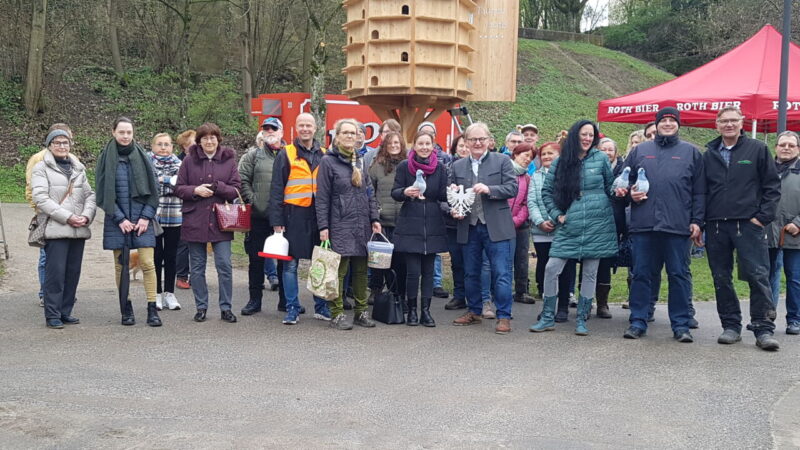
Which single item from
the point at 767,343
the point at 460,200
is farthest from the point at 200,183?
the point at 767,343

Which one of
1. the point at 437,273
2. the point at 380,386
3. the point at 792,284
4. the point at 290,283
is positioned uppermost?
the point at 792,284

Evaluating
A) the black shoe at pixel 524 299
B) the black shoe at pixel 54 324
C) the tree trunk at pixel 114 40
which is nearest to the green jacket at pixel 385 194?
the black shoe at pixel 524 299

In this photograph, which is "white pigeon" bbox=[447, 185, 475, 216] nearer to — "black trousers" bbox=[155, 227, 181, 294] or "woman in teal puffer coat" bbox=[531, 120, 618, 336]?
"woman in teal puffer coat" bbox=[531, 120, 618, 336]

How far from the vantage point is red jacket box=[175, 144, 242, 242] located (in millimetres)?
7828

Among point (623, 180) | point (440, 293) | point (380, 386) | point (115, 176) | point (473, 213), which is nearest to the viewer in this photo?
point (380, 386)

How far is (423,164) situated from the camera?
786 centimetres

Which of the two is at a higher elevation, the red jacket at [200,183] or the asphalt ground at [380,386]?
the red jacket at [200,183]

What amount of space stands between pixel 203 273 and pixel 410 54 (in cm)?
410

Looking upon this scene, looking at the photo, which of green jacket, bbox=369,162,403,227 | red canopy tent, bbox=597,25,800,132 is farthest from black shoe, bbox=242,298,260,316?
red canopy tent, bbox=597,25,800,132

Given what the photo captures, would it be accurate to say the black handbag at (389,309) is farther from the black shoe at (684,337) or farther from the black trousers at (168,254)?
the black shoe at (684,337)

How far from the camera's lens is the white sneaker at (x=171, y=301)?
845 centimetres

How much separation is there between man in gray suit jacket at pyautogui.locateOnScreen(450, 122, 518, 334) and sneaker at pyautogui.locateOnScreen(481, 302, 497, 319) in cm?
49

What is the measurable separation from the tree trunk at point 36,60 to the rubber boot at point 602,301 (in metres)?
19.3

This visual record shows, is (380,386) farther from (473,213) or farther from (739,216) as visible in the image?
(739,216)
